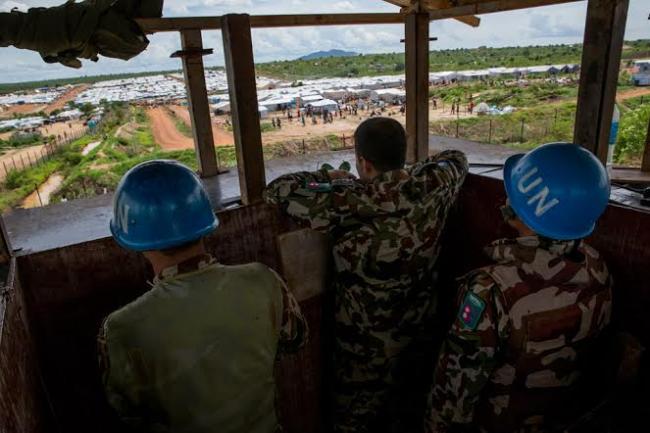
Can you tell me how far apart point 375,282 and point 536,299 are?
0.95 m

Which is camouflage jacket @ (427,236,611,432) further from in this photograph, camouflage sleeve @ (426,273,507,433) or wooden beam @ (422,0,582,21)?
wooden beam @ (422,0,582,21)

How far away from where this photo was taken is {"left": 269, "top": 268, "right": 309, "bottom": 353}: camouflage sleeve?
1604mm

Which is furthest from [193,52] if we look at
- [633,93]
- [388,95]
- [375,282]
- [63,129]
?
[63,129]

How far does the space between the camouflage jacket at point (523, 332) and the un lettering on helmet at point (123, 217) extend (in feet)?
4.11

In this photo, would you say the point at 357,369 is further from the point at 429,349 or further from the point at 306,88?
the point at 306,88

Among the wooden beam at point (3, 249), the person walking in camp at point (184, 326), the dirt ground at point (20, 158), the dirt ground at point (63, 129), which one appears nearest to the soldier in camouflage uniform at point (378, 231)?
the person walking in camp at point (184, 326)

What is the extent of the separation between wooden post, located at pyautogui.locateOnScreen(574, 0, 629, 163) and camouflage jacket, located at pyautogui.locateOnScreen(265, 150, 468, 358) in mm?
673

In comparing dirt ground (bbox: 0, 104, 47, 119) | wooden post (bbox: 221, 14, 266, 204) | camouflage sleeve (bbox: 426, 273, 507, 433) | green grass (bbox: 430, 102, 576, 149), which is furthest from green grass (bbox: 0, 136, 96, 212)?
dirt ground (bbox: 0, 104, 47, 119)

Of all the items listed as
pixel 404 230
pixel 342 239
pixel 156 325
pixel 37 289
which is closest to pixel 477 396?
pixel 404 230

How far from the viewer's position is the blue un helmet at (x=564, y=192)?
1.65 metres

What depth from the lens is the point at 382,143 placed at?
2.28m

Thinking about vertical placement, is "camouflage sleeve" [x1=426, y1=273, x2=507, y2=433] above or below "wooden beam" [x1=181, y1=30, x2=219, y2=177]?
below

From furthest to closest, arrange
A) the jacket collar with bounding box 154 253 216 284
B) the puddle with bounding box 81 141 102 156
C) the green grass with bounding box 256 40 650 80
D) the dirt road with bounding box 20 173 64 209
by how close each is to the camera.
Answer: the green grass with bounding box 256 40 650 80
the puddle with bounding box 81 141 102 156
the dirt road with bounding box 20 173 64 209
the jacket collar with bounding box 154 253 216 284

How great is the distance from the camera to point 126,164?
2897cm
